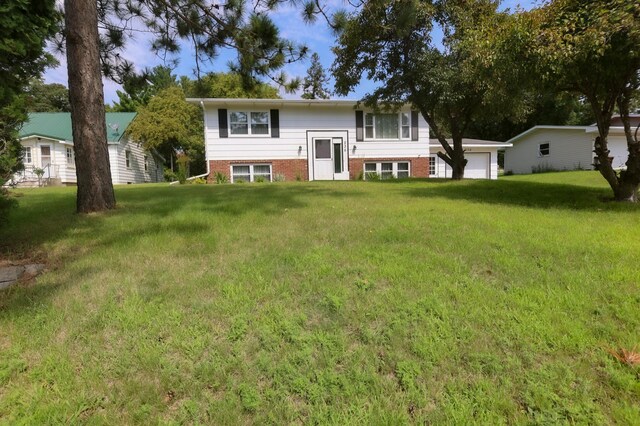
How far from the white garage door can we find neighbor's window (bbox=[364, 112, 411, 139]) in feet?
17.8

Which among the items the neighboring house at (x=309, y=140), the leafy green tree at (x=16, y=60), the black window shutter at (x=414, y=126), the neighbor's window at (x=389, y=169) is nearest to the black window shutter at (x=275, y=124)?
the neighboring house at (x=309, y=140)

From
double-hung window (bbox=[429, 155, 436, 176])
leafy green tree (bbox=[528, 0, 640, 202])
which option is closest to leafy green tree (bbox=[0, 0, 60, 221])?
leafy green tree (bbox=[528, 0, 640, 202])

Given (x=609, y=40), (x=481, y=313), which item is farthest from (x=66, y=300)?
(x=609, y=40)

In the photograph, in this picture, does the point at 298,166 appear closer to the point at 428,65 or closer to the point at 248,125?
the point at 248,125

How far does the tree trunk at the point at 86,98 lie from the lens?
235 inches

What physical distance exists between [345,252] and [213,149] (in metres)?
14.9

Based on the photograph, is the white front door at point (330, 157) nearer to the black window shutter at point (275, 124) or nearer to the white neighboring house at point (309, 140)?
the white neighboring house at point (309, 140)

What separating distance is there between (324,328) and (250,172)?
1622cm

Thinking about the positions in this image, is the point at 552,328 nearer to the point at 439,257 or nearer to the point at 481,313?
the point at 481,313

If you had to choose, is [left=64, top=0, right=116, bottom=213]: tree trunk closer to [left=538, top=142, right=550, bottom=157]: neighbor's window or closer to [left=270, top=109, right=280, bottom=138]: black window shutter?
[left=270, top=109, right=280, bottom=138]: black window shutter

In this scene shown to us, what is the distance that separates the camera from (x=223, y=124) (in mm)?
17797

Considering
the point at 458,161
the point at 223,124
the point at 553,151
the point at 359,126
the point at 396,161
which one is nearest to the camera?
the point at 458,161

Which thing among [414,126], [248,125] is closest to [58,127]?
[248,125]

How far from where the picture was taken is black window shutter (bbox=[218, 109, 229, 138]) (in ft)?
58.3
